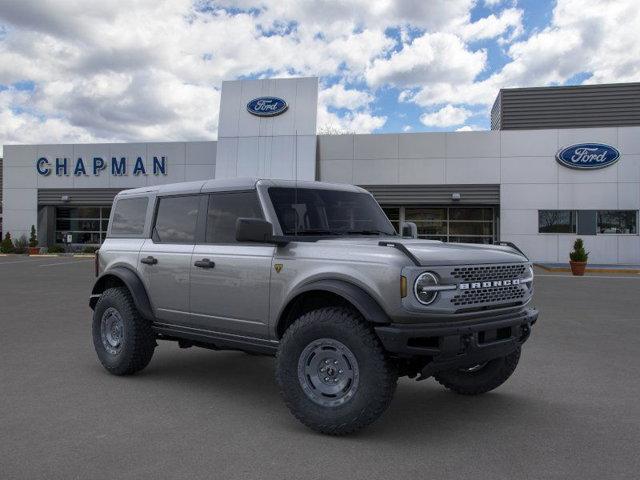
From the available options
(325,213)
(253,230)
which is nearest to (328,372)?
(253,230)

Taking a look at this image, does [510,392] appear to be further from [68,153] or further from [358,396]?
[68,153]

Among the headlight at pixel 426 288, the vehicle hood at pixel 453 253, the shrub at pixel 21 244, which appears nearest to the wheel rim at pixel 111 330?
the vehicle hood at pixel 453 253

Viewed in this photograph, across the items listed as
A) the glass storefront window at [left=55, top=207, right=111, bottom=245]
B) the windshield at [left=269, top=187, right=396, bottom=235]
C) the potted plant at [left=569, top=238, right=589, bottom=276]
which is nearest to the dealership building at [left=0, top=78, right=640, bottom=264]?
the glass storefront window at [left=55, top=207, right=111, bottom=245]

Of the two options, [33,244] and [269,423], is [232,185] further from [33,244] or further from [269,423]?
[33,244]

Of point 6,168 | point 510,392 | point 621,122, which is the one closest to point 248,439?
point 510,392

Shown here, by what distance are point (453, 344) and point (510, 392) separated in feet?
6.32

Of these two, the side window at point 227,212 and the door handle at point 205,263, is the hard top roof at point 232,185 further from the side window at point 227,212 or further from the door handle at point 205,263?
the door handle at point 205,263

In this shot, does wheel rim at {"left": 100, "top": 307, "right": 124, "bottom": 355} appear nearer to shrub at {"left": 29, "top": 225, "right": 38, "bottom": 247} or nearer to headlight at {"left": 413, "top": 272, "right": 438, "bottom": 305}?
headlight at {"left": 413, "top": 272, "right": 438, "bottom": 305}

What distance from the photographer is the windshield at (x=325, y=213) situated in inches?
209

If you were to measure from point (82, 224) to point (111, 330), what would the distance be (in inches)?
1242

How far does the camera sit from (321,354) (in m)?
4.52

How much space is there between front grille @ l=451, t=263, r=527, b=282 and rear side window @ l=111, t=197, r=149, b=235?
3.60 metres

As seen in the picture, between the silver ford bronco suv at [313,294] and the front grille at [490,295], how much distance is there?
12 millimetres

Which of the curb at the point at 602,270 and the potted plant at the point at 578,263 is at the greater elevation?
the potted plant at the point at 578,263
